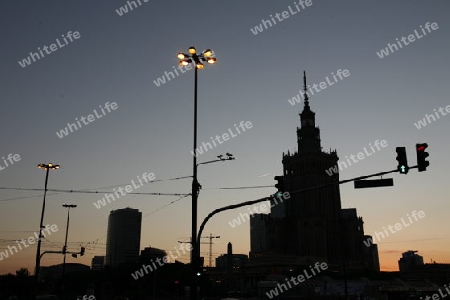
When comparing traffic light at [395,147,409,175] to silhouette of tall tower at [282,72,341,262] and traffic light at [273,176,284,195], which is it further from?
silhouette of tall tower at [282,72,341,262]

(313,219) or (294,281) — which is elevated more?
(313,219)

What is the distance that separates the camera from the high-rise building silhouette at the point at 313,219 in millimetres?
115125

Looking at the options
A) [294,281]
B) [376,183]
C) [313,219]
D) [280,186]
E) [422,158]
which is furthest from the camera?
[313,219]

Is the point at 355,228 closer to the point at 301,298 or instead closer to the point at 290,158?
the point at 290,158

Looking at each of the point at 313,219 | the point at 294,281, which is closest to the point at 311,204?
the point at 313,219

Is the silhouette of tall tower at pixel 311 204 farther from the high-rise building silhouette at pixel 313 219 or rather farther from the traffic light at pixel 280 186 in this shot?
the traffic light at pixel 280 186

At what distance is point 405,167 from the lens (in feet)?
56.3

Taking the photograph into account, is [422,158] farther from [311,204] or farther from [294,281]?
[311,204]

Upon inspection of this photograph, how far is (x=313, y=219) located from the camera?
115 meters

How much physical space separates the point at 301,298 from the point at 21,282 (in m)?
43.9

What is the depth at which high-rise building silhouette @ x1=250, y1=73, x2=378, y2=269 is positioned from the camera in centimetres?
11512

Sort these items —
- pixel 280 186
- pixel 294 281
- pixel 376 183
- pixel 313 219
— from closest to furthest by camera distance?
pixel 376 183 < pixel 280 186 < pixel 294 281 < pixel 313 219

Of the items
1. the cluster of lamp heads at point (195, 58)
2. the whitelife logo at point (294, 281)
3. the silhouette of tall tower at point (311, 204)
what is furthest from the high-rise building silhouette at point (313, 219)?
the cluster of lamp heads at point (195, 58)

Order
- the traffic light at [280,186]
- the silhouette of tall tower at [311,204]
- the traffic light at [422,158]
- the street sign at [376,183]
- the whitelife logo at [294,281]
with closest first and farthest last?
the traffic light at [422,158] < the street sign at [376,183] < the traffic light at [280,186] < the whitelife logo at [294,281] < the silhouette of tall tower at [311,204]
